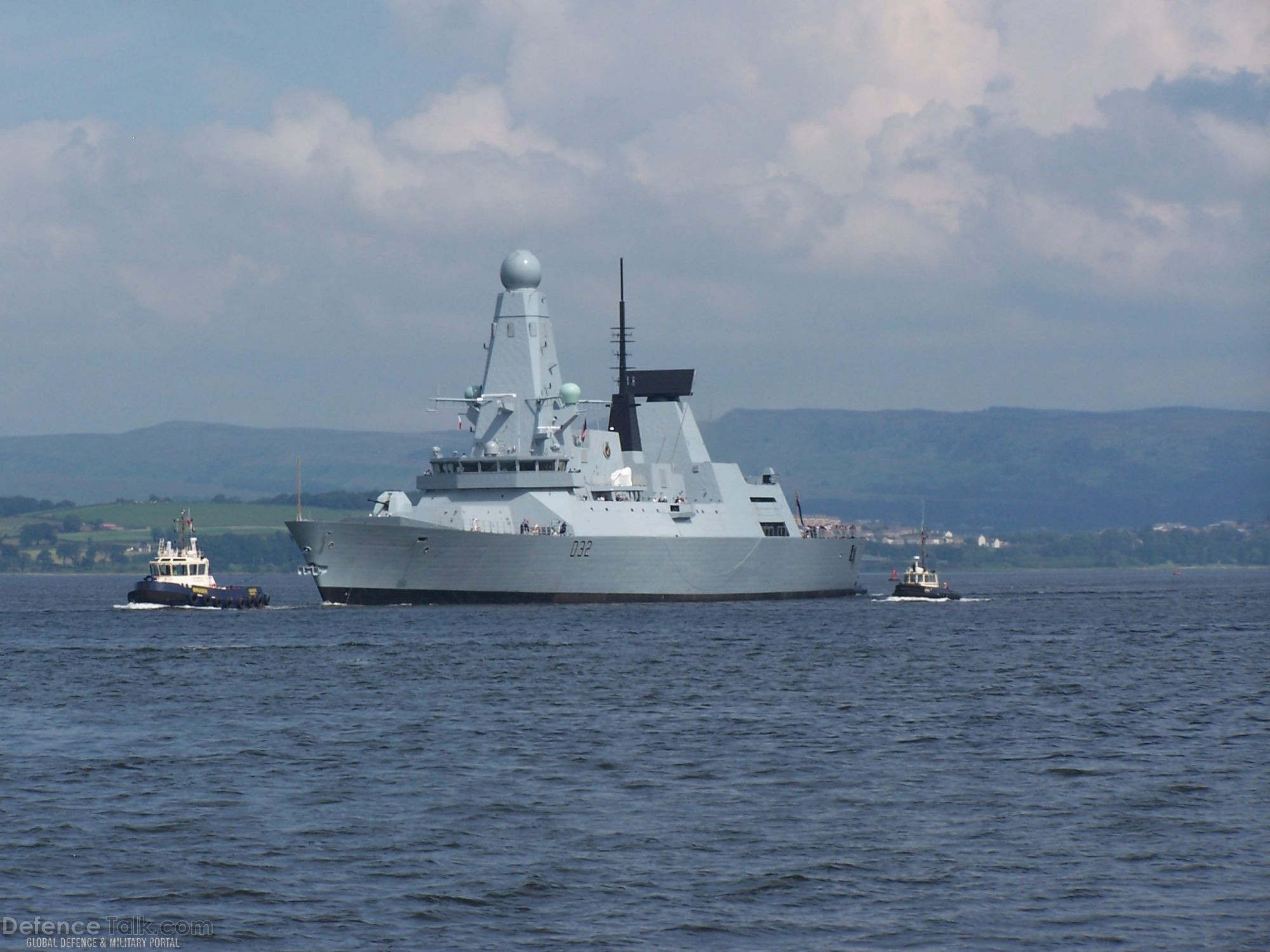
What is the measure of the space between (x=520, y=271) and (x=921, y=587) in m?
26.6

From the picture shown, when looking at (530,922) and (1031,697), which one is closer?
(530,922)

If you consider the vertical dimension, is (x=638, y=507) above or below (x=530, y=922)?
above

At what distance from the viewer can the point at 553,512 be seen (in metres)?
67.4

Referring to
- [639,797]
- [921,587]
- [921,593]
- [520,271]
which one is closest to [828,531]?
[921,587]

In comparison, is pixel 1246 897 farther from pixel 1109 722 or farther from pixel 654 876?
pixel 1109 722

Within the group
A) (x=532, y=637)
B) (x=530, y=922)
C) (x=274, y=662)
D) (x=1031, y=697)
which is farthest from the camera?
(x=532, y=637)

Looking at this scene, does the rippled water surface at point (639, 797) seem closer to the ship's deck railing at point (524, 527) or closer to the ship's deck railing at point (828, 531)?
the ship's deck railing at point (524, 527)

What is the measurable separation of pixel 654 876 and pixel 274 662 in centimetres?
2679

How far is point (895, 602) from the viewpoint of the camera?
81062mm

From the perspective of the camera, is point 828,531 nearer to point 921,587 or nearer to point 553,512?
point 921,587

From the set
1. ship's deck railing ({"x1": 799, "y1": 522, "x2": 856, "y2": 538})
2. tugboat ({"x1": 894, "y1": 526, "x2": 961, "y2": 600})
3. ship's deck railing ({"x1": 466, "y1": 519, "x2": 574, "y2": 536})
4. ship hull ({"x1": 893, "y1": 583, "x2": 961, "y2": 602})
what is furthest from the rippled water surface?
ship's deck railing ({"x1": 799, "y1": 522, "x2": 856, "y2": 538})

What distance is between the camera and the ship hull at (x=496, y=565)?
211 feet

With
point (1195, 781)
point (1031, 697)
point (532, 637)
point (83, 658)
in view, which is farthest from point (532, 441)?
point (1195, 781)

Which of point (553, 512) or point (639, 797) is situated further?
point (553, 512)
